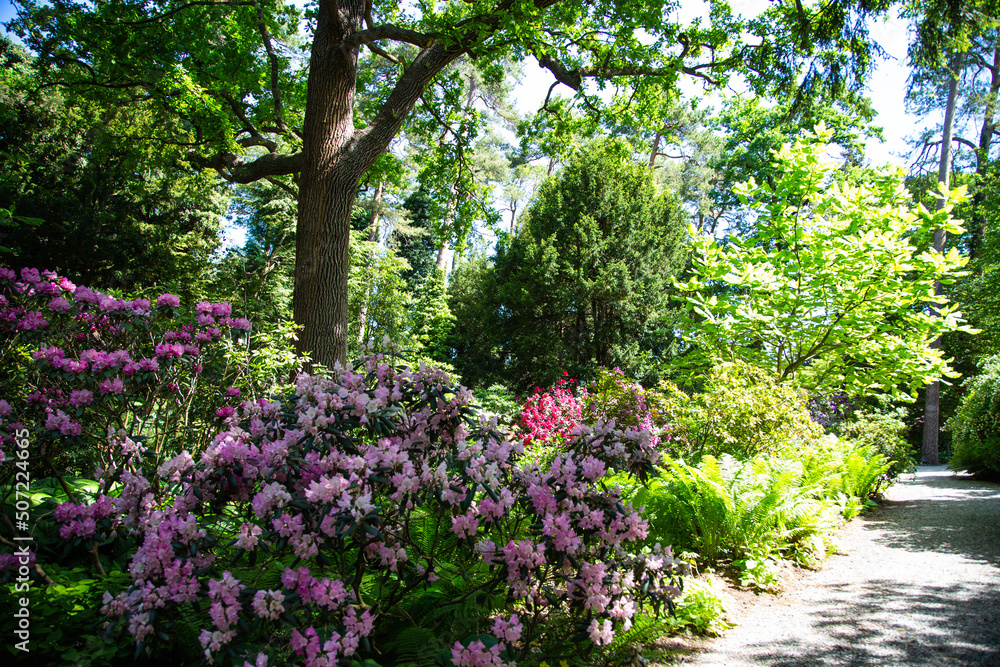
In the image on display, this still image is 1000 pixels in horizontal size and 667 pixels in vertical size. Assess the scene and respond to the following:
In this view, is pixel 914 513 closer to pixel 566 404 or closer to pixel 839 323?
pixel 839 323

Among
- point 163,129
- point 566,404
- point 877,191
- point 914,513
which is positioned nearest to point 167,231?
point 163,129

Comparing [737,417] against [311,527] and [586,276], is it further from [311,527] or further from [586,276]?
[586,276]

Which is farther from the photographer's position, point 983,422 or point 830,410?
point 830,410

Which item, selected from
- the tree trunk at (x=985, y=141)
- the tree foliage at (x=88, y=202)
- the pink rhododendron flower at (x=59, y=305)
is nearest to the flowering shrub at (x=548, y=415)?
the pink rhododendron flower at (x=59, y=305)

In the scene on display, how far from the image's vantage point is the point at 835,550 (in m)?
4.72

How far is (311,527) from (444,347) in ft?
50.8

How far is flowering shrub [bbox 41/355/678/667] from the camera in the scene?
161 centimetres

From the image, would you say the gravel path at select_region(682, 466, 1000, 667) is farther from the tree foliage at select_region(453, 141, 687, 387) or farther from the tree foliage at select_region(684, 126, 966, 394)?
the tree foliage at select_region(453, 141, 687, 387)

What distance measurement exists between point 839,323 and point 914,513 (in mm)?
2505

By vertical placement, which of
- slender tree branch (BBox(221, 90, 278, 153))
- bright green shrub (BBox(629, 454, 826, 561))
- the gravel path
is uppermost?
slender tree branch (BBox(221, 90, 278, 153))

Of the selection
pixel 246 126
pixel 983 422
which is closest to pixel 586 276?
pixel 983 422

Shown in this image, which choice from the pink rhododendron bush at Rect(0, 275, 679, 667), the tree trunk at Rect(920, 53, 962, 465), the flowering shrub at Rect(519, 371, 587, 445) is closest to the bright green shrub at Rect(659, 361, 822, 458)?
the flowering shrub at Rect(519, 371, 587, 445)

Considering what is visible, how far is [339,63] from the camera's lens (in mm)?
5840

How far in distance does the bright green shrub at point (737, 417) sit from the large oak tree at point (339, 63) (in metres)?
3.02
